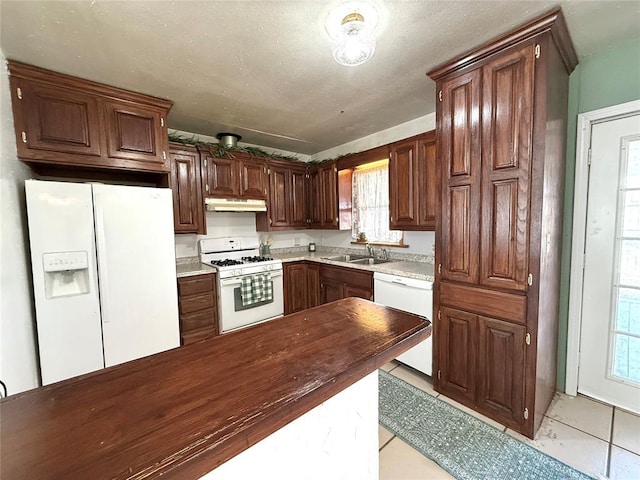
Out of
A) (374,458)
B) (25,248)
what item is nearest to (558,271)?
(374,458)

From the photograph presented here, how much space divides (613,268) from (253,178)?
Answer: 11.6 ft

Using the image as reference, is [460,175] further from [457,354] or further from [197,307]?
[197,307]

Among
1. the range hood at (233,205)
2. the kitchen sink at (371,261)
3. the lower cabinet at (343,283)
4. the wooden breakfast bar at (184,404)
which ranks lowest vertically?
the lower cabinet at (343,283)

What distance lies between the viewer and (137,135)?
226 cm

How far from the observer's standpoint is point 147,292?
2.19m

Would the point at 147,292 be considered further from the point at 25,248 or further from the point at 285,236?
the point at 285,236

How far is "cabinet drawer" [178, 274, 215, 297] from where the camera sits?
2.70m

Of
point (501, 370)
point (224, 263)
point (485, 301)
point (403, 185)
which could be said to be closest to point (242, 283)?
point (224, 263)

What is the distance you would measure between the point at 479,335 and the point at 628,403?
120 centimetres

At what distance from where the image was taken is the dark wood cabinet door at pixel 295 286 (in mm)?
3551

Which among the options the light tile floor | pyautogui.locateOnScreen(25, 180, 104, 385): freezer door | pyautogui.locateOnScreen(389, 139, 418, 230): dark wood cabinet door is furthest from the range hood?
the light tile floor

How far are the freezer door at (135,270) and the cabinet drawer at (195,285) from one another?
370 millimetres

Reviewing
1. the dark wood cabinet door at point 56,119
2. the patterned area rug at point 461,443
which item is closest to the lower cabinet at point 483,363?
the patterned area rug at point 461,443

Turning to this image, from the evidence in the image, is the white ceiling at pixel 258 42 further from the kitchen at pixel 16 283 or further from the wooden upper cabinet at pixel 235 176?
the wooden upper cabinet at pixel 235 176
